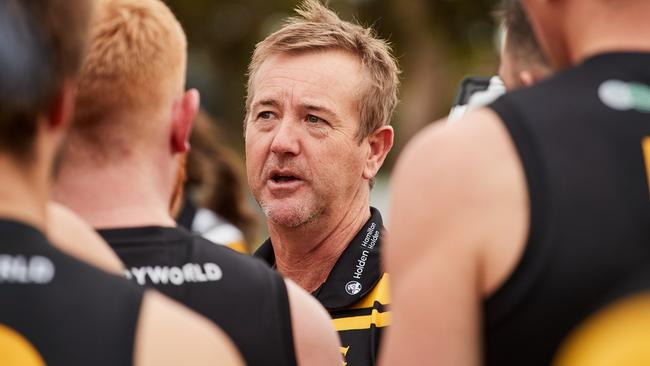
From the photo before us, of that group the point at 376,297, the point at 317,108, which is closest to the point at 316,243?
the point at 376,297

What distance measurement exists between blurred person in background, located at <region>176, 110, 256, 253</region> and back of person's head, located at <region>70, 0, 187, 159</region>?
5.49 m

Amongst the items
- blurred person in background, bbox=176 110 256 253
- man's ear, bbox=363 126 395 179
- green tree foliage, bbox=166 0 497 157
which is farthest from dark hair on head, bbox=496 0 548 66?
green tree foliage, bbox=166 0 497 157

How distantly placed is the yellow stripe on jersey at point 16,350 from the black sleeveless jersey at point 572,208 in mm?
828

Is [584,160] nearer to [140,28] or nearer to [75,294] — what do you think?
[75,294]

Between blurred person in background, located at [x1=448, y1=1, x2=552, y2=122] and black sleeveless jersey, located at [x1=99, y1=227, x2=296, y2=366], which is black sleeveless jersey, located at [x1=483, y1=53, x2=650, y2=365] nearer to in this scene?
Answer: blurred person in background, located at [x1=448, y1=1, x2=552, y2=122]

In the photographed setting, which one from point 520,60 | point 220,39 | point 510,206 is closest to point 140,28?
point 520,60

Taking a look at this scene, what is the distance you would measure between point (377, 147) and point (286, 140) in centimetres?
51

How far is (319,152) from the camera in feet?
15.4

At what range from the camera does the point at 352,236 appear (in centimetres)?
472

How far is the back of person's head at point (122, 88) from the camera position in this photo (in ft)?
9.18

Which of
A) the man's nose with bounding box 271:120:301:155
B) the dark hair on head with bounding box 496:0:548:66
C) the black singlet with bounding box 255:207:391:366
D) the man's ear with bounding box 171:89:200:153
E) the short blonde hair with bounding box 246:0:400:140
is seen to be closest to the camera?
the dark hair on head with bounding box 496:0:548:66

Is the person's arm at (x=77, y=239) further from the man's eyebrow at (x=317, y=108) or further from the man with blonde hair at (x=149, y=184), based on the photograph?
the man's eyebrow at (x=317, y=108)

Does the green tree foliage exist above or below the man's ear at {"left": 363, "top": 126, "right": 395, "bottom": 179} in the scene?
above

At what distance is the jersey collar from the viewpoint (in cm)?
439
